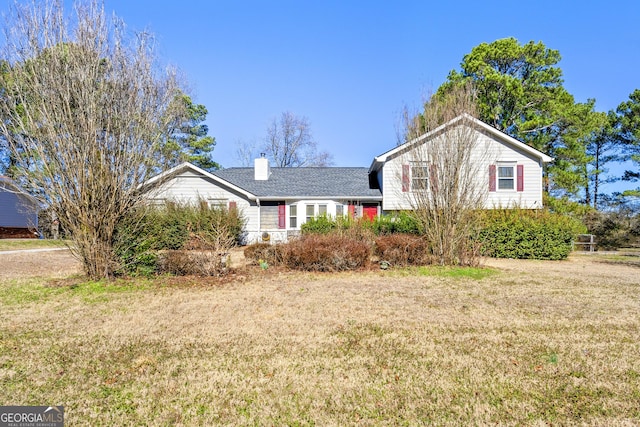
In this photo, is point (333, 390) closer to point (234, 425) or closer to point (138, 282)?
point (234, 425)

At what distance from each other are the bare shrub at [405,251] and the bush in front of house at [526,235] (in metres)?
4.86

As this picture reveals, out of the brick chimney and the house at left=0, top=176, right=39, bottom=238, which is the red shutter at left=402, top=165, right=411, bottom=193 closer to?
the brick chimney

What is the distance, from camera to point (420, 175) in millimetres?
11711

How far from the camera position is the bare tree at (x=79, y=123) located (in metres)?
8.23

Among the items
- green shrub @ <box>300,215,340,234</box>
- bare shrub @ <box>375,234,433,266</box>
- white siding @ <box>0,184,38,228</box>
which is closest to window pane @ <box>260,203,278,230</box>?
green shrub @ <box>300,215,340,234</box>

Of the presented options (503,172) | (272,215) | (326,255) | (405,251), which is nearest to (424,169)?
(405,251)

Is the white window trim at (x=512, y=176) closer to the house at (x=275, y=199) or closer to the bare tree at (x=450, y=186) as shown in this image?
the house at (x=275, y=199)

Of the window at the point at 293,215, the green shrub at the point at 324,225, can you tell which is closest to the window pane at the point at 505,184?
the green shrub at the point at 324,225

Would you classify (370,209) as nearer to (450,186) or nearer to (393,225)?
(393,225)

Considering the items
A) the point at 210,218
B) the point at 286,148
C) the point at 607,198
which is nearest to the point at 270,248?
the point at 210,218

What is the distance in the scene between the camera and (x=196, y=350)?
14.5 ft

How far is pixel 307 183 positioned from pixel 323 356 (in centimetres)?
1876

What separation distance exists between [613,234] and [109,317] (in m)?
26.7

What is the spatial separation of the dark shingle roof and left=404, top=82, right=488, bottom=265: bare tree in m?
8.85
